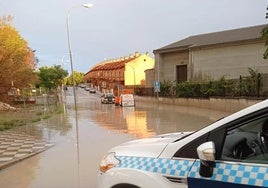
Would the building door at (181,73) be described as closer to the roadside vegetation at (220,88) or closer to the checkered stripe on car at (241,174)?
the roadside vegetation at (220,88)

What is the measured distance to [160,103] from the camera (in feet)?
164

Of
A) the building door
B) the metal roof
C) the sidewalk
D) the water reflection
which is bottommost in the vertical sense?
the water reflection

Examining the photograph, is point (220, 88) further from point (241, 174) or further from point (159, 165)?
point (241, 174)

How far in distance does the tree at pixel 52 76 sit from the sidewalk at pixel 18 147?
58.1m

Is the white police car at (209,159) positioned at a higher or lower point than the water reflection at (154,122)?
higher

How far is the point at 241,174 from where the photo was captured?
2979 mm

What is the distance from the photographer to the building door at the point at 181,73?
52.6 m

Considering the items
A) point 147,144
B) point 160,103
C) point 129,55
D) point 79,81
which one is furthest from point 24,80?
point 79,81

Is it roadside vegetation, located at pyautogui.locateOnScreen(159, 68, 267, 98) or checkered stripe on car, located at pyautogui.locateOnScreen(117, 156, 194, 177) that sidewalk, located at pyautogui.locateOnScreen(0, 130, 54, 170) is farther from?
roadside vegetation, located at pyautogui.locateOnScreen(159, 68, 267, 98)

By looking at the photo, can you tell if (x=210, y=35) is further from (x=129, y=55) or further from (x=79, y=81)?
(x=79, y=81)

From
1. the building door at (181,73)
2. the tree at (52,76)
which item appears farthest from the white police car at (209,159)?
the tree at (52,76)

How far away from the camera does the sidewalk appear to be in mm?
10373

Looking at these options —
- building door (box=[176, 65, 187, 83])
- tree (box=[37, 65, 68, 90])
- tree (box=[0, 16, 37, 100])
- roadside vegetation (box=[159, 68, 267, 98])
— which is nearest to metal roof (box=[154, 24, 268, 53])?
building door (box=[176, 65, 187, 83])

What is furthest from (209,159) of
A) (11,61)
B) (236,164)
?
(11,61)
